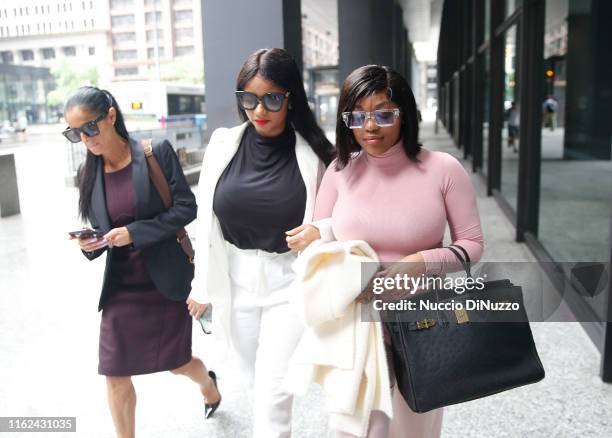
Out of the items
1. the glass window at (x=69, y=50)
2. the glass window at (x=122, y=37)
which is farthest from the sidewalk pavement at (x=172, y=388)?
the glass window at (x=122, y=37)

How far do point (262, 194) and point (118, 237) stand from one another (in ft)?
2.26

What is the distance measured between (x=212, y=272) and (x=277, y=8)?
2822 millimetres

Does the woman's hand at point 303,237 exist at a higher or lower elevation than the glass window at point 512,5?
lower

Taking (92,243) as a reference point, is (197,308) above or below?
below

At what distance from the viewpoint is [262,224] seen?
2582 millimetres

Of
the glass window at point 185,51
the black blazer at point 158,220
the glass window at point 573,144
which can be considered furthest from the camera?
the glass window at point 185,51

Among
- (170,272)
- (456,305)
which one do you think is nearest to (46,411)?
(170,272)

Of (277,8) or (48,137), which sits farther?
(48,137)

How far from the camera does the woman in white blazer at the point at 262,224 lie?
257 centimetres

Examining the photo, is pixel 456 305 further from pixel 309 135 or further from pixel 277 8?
pixel 277 8

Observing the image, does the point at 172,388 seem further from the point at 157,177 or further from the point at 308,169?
the point at 308,169

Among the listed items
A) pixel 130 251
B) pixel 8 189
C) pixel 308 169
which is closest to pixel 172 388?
pixel 130 251

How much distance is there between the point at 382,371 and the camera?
1864 millimetres

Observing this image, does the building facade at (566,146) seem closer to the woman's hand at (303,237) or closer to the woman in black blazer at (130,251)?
the woman's hand at (303,237)
